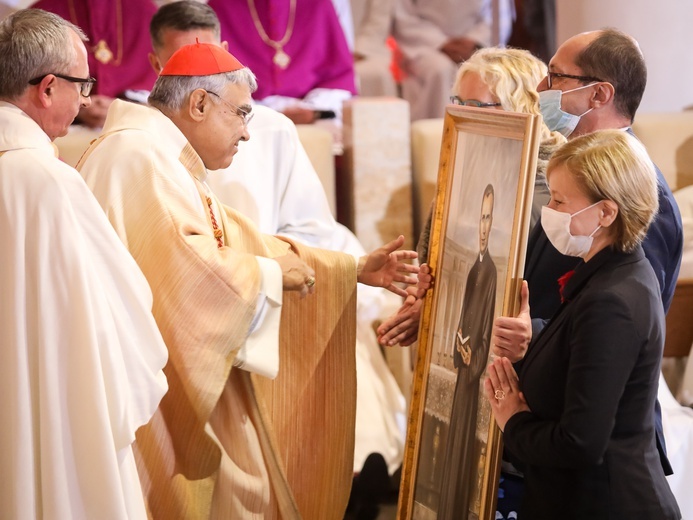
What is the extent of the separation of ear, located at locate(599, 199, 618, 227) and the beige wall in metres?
4.57

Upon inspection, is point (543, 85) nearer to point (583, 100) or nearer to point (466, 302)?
point (583, 100)

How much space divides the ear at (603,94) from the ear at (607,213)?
2.71ft

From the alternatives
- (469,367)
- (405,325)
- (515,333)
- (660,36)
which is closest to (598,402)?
(515,333)

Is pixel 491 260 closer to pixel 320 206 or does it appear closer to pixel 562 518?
pixel 562 518

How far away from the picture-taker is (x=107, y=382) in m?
2.42

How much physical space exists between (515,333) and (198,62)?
1.31m

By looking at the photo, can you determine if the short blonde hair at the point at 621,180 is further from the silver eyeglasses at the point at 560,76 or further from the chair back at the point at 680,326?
the chair back at the point at 680,326

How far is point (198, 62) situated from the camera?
3.07 metres

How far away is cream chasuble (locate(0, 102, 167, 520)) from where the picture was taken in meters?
2.30

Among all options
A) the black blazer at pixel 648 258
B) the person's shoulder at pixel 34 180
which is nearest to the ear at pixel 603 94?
the black blazer at pixel 648 258

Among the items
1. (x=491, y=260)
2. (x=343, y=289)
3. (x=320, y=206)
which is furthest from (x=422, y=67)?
(x=491, y=260)

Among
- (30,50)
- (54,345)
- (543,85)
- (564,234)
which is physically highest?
(30,50)

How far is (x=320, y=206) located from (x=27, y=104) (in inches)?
91.1

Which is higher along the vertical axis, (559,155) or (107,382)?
(559,155)
